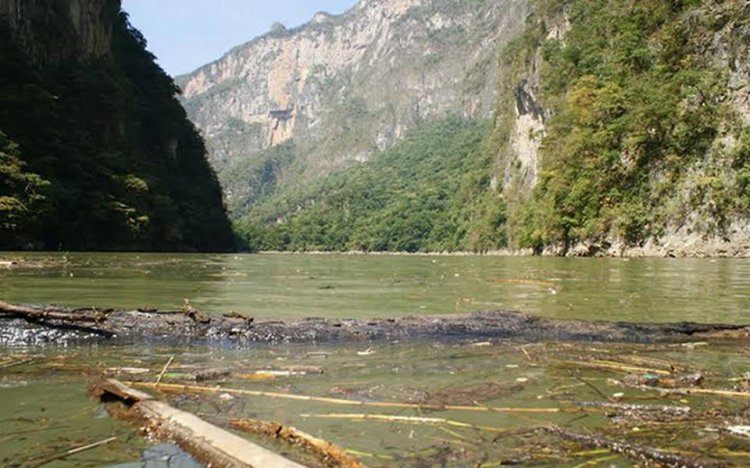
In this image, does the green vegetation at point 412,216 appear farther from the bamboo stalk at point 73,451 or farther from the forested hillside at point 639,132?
the bamboo stalk at point 73,451

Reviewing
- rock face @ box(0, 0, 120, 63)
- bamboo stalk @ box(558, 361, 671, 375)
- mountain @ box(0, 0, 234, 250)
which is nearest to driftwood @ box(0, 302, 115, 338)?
bamboo stalk @ box(558, 361, 671, 375)

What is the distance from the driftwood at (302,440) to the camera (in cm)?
316

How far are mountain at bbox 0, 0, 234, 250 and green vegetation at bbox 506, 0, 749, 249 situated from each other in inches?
1395

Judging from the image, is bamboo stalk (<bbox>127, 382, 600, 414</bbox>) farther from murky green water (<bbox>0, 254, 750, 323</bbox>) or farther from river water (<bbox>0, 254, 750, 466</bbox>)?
murky green water (<bbox>0, 254, 750, 323</bbox>)

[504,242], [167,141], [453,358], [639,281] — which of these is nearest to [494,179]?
[504,242]

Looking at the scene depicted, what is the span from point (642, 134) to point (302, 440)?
4635 centimetres

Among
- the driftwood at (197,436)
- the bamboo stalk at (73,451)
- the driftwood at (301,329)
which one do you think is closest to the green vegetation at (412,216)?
the driftwood at (301,329)

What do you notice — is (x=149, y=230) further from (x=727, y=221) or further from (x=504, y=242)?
(x=504, y=242)

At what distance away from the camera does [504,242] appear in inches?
3265

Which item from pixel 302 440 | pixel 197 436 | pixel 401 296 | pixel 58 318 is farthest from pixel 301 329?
pixel 401 296

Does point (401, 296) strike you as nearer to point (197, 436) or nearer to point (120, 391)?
point (120, 391)

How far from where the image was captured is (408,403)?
4488 mm

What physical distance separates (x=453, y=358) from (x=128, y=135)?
5890 centimetres

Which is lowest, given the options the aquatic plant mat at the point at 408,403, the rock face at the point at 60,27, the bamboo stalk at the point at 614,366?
the aquatic plant mat at the point at 408,403
